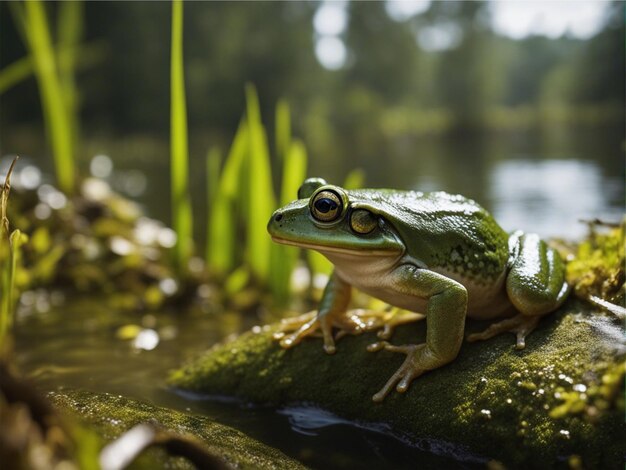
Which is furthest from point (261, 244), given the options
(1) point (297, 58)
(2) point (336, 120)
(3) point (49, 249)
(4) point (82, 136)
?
(2) point (336, 120)

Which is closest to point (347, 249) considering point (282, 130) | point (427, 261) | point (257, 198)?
point (427, 261)

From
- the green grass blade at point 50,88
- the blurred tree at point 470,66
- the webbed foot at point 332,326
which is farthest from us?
the blurred tree at point 470,66

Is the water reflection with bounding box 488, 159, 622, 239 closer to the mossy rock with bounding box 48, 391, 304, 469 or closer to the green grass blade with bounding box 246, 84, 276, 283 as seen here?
the green grass blade with bounding box 246, 84, 276, 283

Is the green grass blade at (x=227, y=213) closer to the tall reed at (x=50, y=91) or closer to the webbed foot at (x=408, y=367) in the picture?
the tall reed at (x=50, y=91)

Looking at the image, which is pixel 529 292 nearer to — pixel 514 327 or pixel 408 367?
pixel 514 327

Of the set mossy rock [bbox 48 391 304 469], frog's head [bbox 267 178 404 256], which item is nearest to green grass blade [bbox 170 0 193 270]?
frog's head [bbox 267 178 404 256]

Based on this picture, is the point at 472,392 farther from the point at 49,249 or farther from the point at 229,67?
the point at 229,67

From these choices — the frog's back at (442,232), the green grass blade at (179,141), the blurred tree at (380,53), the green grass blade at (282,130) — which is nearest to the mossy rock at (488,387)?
the frog's back at (442,232)

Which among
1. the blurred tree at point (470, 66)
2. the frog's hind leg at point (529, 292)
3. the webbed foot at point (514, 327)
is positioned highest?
the blurred tree at point (470, 66)
